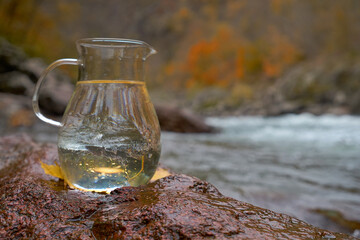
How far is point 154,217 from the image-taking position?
0.66 metres

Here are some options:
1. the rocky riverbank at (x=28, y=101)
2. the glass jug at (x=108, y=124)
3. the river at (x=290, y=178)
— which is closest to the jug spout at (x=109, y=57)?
the glass jug at (x=108, y=124)

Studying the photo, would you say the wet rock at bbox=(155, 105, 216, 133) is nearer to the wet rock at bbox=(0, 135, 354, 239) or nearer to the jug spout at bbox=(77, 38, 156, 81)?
the jug spout at bbox=(77, 38, 156, 81)

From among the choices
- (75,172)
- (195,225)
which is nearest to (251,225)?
(195,225)

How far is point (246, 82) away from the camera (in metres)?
27.9

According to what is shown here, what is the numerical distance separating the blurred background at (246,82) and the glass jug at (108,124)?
1041mm

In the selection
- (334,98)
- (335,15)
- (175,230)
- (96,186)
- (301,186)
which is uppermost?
(335,15)

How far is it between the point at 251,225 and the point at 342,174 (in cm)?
267

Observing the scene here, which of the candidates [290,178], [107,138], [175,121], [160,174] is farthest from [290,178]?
[175,121]

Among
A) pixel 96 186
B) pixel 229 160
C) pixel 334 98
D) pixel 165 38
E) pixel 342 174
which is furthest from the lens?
pixel 165 38

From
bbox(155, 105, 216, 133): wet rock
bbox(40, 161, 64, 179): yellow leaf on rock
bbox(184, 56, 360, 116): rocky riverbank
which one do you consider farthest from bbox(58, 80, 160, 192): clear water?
bbox(184, 56, 360, 116): rocky riverbank

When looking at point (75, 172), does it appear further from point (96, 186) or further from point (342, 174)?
point (342, 174)

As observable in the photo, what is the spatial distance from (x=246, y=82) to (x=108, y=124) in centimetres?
2787

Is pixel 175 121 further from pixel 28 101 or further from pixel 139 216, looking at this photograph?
pixel 139 216

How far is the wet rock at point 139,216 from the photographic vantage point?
618 mm
